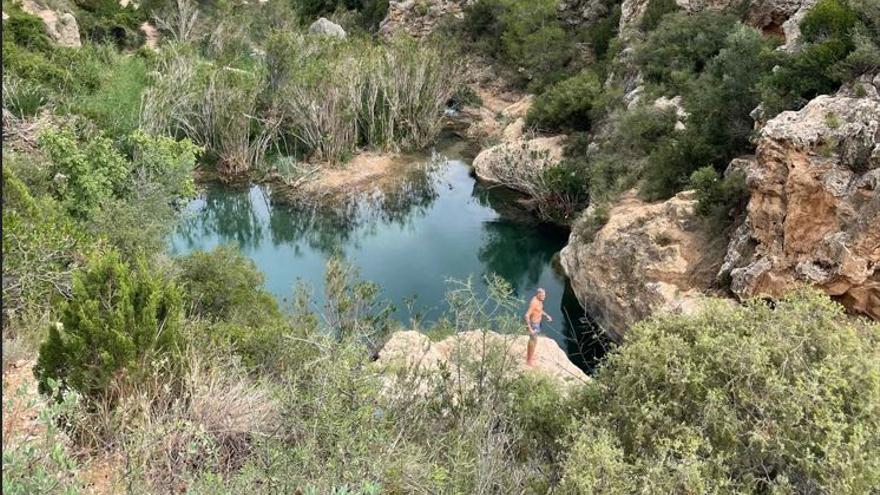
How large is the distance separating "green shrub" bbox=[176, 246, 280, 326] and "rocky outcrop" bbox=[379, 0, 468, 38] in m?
27.2

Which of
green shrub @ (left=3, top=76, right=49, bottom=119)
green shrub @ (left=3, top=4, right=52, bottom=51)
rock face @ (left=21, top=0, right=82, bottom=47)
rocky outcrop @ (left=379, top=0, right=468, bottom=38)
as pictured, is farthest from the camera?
rocky outcrop @ (left=379, top=0, right=468, bottom=38)

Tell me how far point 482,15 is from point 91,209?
82.2 feet

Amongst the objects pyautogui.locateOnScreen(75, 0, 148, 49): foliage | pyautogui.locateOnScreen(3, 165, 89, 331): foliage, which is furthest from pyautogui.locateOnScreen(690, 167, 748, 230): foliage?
pyautogui.locateOnScreen(75, 0, 148, 49): foliage

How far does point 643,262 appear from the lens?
13008mm

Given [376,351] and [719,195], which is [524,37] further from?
[376,351]

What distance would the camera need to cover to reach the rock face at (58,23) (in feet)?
83.3

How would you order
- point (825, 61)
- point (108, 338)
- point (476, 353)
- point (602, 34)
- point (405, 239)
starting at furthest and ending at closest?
point (602, 34), point (405, 239), point (825, 61), point (476, 353), point (108, 338)

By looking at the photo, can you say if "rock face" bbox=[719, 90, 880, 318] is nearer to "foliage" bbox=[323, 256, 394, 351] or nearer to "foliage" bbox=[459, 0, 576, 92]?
"foliage" bbox=[323, 256, 394, 351]

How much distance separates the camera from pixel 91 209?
13102 millimetres

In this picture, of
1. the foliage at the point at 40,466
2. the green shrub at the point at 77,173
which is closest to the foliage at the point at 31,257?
the green shrub at the point at 77,173

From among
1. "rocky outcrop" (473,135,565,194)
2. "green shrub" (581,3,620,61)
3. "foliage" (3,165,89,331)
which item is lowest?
"rocky outcrop" (473,135,565,194)

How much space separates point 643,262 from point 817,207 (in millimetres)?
3195

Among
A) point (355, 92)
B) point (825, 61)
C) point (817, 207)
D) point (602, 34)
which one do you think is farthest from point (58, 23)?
point (817, 207)

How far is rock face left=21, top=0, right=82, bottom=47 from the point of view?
25380mm
